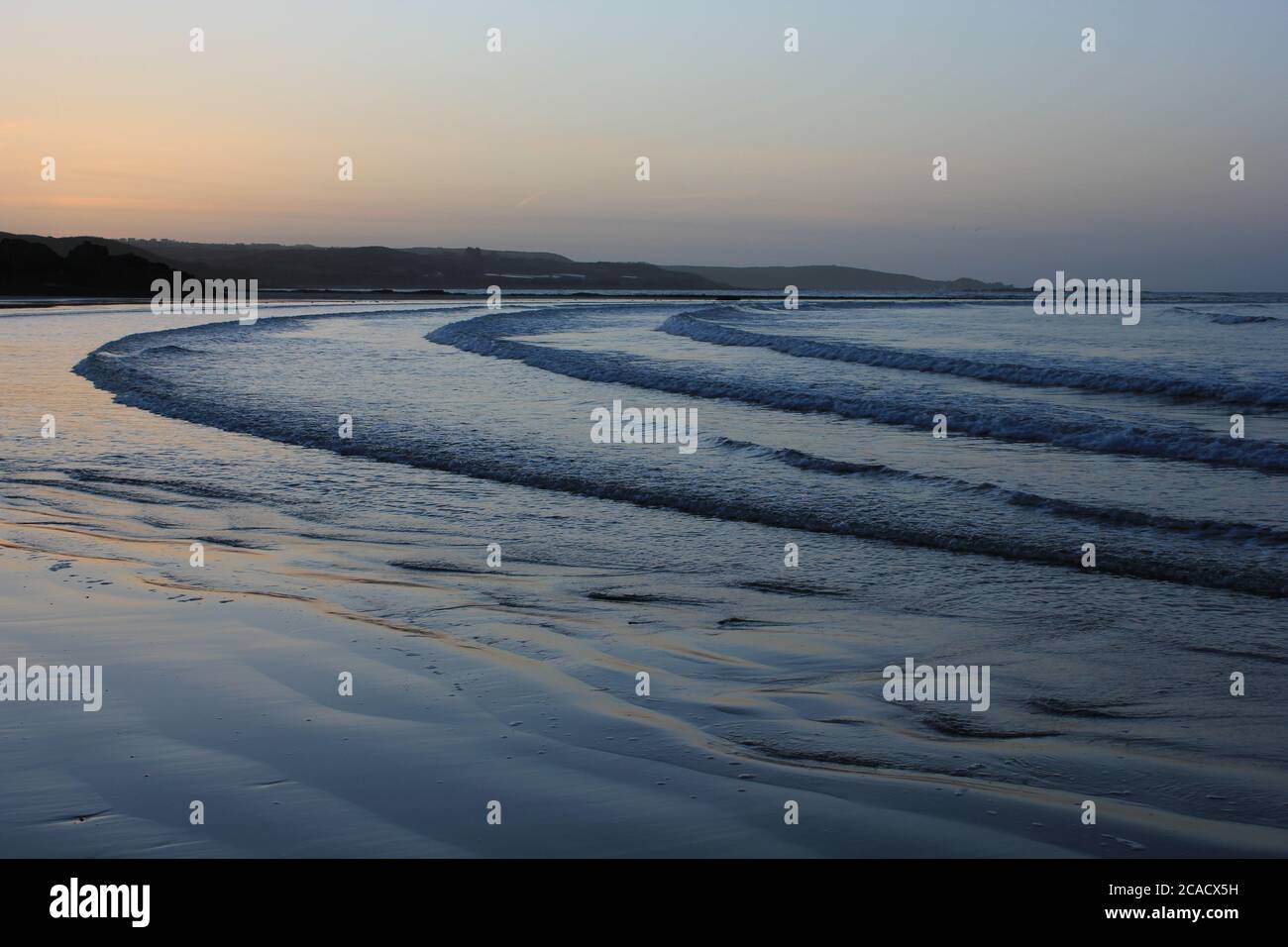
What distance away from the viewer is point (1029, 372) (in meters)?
21.5

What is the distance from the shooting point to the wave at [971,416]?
12.7m

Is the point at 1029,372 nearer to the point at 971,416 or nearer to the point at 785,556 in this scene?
the point at 971,416

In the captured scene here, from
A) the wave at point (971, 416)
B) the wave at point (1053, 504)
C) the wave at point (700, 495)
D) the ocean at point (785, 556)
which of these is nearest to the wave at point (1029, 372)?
the ocean at point (785, 556)

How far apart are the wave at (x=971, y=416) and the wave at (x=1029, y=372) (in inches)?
146

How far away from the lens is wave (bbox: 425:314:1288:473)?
1270 centimetres

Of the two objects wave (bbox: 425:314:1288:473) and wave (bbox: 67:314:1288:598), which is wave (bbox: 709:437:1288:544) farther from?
wave (bbox: 425:314:1288:473)

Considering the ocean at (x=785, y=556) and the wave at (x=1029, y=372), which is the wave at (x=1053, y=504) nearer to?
the ocean at (x=785, y=556)

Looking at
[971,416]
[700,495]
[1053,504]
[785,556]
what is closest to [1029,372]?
[971,416]

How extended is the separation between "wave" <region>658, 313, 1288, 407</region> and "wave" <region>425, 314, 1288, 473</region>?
146 inches

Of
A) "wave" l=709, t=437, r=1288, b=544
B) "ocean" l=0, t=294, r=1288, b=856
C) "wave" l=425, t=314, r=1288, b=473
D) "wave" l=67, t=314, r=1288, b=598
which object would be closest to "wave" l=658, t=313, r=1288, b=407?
"ocean" l=0, t=294, r=1288, b=856

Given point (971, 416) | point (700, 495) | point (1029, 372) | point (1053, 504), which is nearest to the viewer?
point (1053, 504)

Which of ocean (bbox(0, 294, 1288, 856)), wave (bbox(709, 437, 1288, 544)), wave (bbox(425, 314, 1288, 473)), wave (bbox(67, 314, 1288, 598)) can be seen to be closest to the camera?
ocean (bbox(0, 294, 1288, 856))

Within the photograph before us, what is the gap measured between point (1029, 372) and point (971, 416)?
6.66 m
